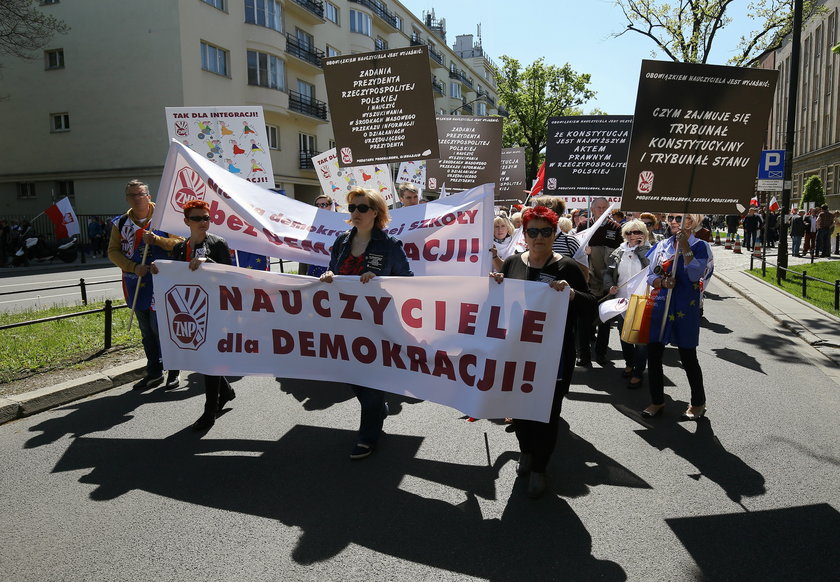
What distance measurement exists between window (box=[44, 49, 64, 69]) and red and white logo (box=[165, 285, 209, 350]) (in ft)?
102

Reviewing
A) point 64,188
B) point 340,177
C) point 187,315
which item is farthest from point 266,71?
point 187,315

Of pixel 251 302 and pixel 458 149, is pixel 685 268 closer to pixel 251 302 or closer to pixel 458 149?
pixel 251 302

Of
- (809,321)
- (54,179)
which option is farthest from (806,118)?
(54,179)

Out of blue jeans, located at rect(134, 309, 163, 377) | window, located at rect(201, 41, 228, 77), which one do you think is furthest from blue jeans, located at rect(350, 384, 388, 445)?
window, located at rect(201, 41, 228, 77)

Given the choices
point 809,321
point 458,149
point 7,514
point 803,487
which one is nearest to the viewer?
point 7,514

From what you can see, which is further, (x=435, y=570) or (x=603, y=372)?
(x=603, y=372)

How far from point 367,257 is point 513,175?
10759 millimetres

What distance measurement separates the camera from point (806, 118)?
173 ft

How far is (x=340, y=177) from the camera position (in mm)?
11461

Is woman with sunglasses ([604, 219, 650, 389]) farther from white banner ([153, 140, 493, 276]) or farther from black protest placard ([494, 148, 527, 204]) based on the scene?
black protest placard ([494, 148, 527, 204])

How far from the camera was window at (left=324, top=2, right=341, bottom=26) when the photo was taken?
1582 inches

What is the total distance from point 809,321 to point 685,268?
19.9 ft

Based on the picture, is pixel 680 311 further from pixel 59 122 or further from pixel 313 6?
pixel 313 6

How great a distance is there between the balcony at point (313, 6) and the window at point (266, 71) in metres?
4.03
